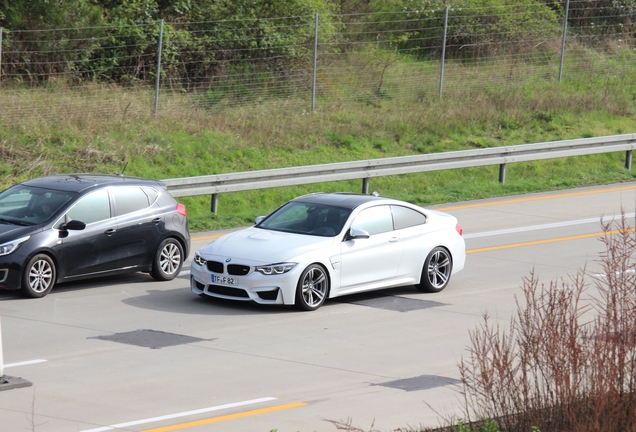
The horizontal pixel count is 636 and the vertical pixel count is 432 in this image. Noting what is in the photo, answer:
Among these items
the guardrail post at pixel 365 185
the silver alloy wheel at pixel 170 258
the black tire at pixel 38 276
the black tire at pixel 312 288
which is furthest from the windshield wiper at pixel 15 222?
the guardrail post at pixel 365 185

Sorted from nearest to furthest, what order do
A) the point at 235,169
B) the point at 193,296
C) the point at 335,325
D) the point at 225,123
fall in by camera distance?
the point at 335,325 → the point at 193,296 → the point at 235,169 → the point at 225,123

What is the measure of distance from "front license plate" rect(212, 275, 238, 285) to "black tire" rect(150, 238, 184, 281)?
191 cm

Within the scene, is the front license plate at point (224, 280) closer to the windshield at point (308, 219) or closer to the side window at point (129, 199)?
the windshield at point (308, 219)

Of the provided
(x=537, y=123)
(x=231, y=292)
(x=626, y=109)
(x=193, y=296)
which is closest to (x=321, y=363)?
(x=231, y=292)

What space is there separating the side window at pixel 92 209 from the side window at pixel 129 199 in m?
0.17

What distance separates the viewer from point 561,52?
33.5 metres

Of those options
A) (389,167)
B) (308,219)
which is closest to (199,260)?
(308,219)

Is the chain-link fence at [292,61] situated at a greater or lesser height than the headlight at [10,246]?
greater

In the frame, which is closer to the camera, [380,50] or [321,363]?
[321,363]

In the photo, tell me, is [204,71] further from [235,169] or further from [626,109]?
[626,109]

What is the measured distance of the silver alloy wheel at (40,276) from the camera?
45.4 feet

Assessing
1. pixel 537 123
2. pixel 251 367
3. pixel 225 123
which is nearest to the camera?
pixel 251 367

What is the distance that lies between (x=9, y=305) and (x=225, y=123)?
41.7 ft

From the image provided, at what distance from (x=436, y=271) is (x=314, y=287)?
7.43ft
